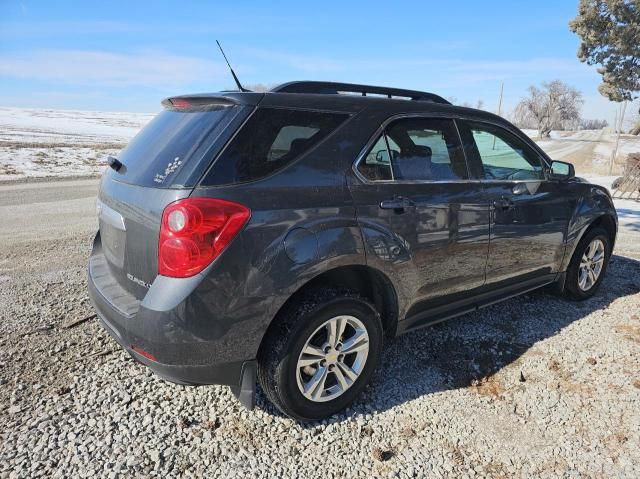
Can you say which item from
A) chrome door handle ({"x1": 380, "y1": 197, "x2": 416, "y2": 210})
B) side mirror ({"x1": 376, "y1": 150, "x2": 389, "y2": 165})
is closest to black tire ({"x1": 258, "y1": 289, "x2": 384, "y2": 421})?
chrome door handle ({"x1": 380, "y1": 197, "x2": 416, "y2": 210})

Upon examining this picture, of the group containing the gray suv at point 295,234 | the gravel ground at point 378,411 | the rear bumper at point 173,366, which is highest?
the gray suv at point 295,234

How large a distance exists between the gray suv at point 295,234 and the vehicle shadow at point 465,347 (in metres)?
0.31

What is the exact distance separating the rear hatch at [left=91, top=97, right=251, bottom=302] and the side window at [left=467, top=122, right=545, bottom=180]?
1941mm

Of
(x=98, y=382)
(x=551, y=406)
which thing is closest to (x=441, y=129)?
(x=551, y=406)

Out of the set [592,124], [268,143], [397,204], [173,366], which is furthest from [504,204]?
[592,124]

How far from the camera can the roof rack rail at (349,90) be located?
2.75 meters

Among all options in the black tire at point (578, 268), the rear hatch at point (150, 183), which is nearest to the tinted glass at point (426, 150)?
the rear hatch at point (150, 183)

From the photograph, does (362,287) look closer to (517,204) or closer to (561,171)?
(517,204)

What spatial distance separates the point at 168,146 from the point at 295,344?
1273mm

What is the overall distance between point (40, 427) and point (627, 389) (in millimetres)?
3641

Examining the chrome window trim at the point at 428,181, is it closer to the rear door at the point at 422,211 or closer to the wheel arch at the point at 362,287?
the rear door at the point at 422,211

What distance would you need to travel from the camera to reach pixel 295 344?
2418 millimetres

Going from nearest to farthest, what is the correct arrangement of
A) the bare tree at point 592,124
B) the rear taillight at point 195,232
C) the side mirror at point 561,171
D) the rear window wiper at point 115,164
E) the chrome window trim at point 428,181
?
the rear taillight at point 195,232
the chrome window trim at point 428,181
the rear window wiper at point 115,164
the side mirror at point 561,171
the bare tree at point 592,124

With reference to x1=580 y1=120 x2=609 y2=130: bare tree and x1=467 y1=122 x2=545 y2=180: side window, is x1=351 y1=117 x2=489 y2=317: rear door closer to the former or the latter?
x1=467 y1=122 x2=545 y2=180: side window
